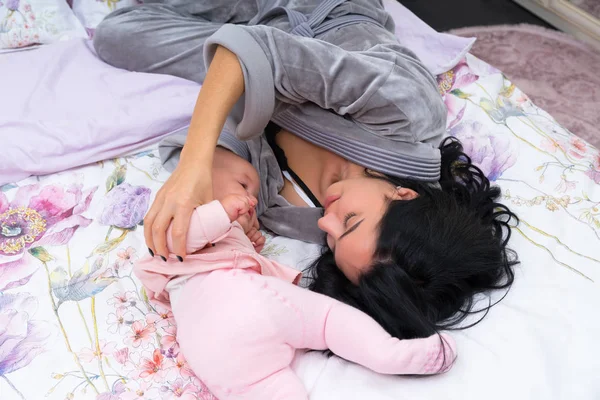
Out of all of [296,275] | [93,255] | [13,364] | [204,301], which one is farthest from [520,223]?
[13,364]

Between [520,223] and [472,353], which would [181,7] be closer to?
[520,223]

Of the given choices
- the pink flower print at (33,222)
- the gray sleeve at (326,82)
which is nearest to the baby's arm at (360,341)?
the gray sleeve at (326,82)

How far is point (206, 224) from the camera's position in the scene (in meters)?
0.91

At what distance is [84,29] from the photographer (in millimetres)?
1605

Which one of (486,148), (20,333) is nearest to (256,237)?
(20,333)

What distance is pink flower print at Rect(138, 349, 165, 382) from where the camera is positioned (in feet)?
3.08

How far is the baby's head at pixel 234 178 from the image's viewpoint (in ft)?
3.63

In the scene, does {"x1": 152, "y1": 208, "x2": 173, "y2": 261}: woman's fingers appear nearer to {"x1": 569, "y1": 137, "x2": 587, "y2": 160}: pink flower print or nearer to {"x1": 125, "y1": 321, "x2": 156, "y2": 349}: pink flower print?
{"x1": 125, "y1": 321, "x2": 156, "y2": 349}: pink flower print

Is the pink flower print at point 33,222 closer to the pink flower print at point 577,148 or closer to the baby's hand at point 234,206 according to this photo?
the baby's hand at point 234,206

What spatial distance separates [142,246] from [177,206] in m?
0.26

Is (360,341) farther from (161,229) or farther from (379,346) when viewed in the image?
(161,229)

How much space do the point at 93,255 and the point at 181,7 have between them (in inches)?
27.8

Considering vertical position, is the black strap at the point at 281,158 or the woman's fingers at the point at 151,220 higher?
the woman's fingers at the point at 151,220

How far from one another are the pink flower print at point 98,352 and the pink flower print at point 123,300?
Result: 75 mm
